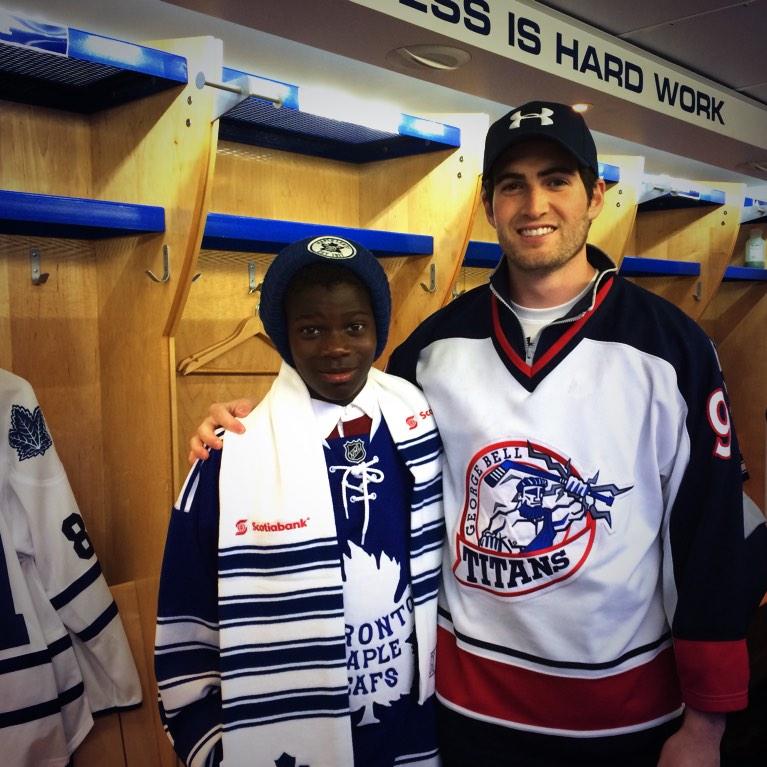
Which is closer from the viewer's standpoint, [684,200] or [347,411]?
[347,411]

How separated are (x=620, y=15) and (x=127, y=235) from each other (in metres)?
1.98

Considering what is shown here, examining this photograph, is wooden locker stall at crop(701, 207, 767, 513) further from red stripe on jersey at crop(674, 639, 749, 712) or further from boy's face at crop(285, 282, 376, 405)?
boy's face at crop(285, 282, 376, 405)

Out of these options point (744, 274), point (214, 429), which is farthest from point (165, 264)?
point (744, 274)

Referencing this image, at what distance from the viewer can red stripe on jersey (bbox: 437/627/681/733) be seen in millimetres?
1338

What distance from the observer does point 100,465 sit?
2363mm

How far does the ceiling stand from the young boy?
1.24 meters

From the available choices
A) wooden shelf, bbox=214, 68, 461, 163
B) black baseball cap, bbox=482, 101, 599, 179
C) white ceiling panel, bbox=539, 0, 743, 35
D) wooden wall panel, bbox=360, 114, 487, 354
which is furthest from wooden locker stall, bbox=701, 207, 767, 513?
black baseball cap, bbox=482, 101, 599, 179

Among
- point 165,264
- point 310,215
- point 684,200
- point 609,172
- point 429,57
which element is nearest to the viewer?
point 165,264

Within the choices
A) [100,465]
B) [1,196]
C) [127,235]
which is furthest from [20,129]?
[100,465]

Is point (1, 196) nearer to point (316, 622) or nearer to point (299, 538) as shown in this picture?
point (299, 538)

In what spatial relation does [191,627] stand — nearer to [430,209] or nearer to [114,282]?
[114,282]

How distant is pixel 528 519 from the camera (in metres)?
1.38

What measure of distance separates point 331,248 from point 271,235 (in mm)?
953

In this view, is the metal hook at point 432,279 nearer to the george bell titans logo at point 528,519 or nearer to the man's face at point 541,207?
the man's face at point 541,207
